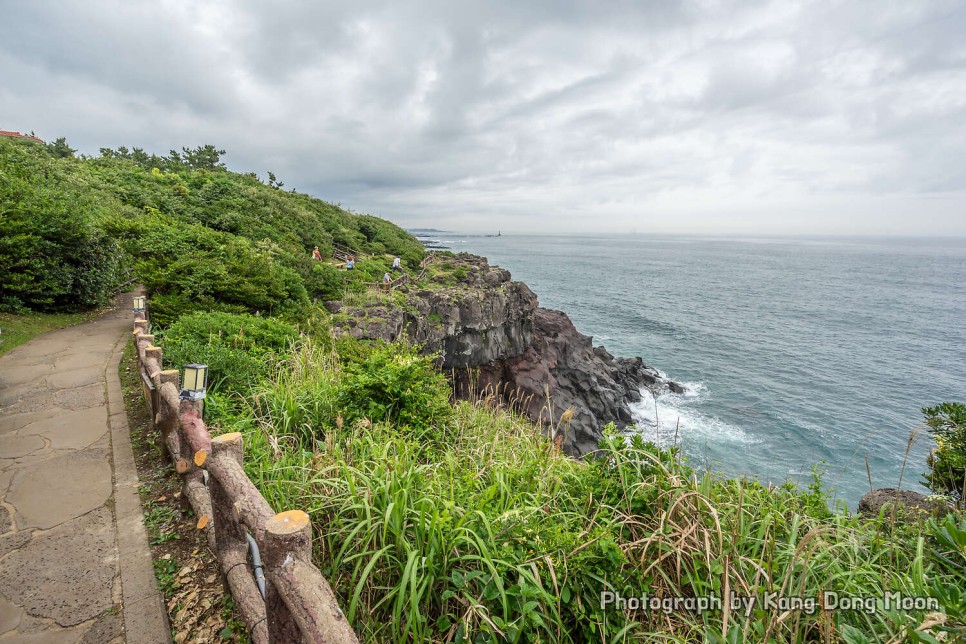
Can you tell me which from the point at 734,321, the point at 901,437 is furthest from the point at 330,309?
the point at 734,321

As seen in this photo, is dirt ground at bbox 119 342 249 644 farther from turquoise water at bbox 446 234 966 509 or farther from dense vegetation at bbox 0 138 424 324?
dense vegetation at bbox 0 138 424 324

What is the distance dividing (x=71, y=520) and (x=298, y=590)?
352 cm

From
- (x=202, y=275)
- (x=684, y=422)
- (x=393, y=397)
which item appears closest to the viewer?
(x=393, y=397)

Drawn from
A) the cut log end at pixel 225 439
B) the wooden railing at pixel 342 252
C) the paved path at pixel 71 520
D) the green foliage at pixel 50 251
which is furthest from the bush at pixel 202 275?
the wooden railing at pixel 342 252

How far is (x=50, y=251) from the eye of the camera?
10352mm

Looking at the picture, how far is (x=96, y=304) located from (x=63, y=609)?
11.9 meters

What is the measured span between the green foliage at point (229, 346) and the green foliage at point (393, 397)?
1639 mm

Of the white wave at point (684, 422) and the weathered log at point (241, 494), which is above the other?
the weathered log at point (241, 494)

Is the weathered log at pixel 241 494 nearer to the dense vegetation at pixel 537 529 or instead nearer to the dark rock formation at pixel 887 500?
the dense vegetation at pixel 537 529

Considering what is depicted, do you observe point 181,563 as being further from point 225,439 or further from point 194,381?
point 194,381

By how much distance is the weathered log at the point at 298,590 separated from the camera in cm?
173

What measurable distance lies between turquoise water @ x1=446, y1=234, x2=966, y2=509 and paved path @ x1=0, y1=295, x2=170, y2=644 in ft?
13.5

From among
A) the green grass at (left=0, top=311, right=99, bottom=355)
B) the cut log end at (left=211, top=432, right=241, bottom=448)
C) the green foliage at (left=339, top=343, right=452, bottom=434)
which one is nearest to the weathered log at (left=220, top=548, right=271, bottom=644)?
the cut log end at (left=211, top=432, right=241, bottom=448)

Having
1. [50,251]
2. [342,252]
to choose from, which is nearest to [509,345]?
[342,252]
